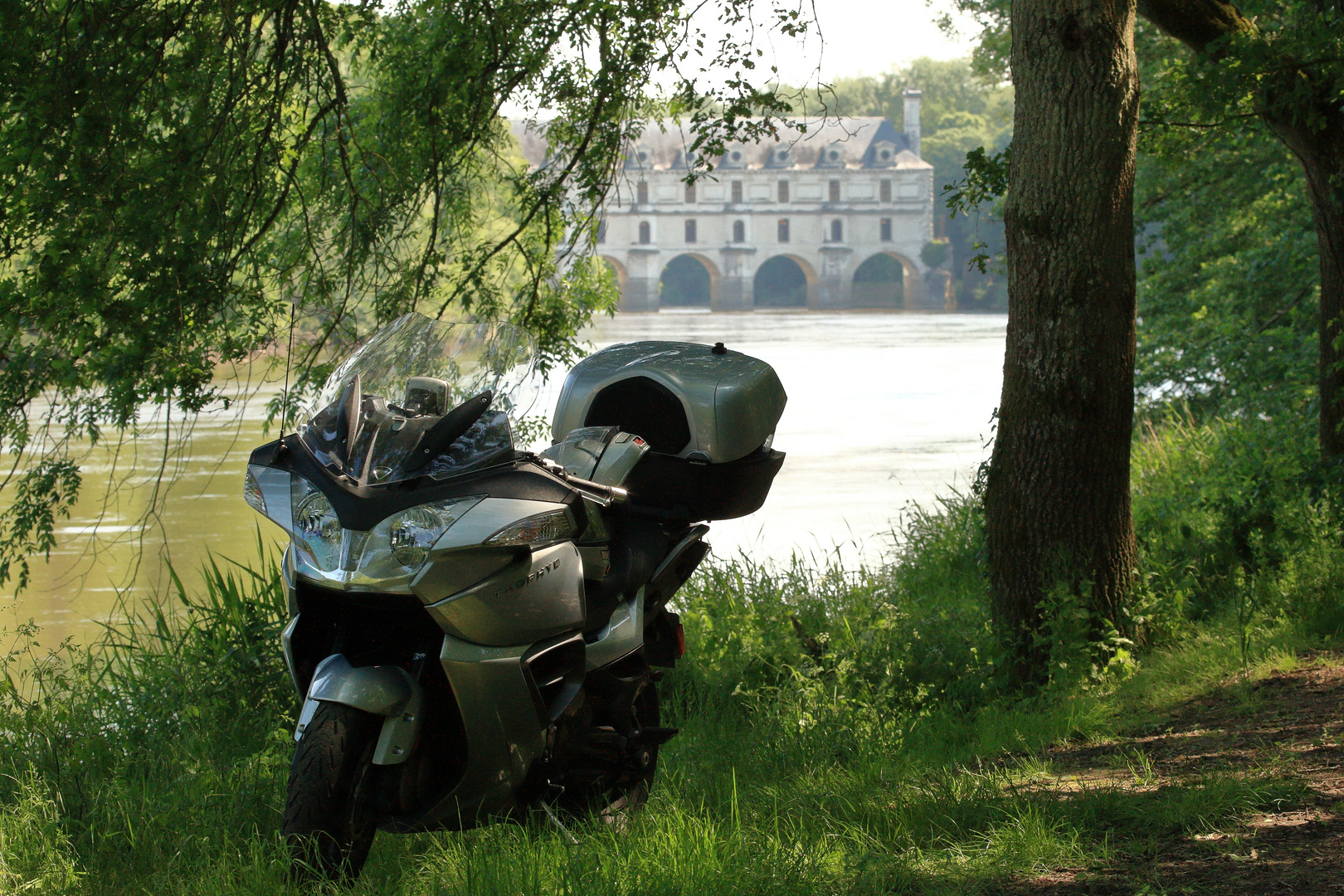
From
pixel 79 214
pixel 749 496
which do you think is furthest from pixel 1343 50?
pixel 79 214

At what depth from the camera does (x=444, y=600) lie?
2.40 meters

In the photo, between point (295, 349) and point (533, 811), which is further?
point (295, 349)

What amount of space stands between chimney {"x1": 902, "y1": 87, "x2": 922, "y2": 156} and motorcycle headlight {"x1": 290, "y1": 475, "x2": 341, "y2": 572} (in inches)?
3614

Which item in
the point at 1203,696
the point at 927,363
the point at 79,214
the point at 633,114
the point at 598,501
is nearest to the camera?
the point at 598,501

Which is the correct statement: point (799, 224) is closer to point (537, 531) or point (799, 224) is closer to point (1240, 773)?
point (1240, 773)

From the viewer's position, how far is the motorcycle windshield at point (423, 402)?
2461 millimetres

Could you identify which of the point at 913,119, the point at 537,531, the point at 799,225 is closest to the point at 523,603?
the point at 537,531

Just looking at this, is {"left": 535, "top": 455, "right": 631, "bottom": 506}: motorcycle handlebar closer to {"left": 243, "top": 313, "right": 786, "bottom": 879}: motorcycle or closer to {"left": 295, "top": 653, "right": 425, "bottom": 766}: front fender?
{"left": 243, "top": 313, "right": 786, "bottom": 879}: motorcycle

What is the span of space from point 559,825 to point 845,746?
1470 mm

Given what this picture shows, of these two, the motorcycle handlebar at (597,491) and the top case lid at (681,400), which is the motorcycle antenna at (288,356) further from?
the motorcycle handlebar at (597,491)

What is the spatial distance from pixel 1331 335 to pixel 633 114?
401cm

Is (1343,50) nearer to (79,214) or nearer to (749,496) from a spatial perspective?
(749,496)

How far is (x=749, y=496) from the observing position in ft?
11.7

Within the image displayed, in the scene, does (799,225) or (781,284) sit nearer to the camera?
(799,225)
